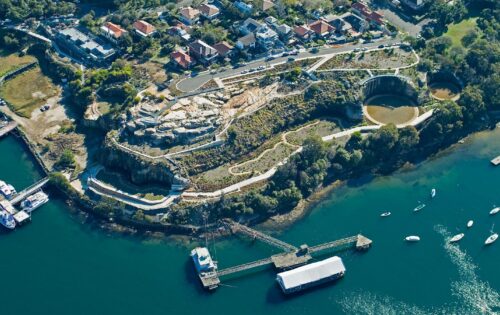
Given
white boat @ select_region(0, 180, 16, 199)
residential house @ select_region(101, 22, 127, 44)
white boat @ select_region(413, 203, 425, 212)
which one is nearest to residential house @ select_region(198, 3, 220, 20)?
residential house @ select_region(101, 22, 127, 44)

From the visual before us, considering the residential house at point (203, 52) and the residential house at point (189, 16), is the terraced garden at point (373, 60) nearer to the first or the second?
the residential house at point (203, 52)

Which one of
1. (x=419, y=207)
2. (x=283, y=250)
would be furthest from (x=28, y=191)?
(x=419, y=207)

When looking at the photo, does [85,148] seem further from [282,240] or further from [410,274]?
[410,274]

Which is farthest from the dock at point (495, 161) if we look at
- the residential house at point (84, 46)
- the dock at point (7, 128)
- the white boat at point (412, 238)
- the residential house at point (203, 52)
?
the dock at point (7, 128)

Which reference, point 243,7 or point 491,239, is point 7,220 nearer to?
point 243,7

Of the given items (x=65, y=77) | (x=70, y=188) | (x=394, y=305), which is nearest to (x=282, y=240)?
(x=394, y=305)

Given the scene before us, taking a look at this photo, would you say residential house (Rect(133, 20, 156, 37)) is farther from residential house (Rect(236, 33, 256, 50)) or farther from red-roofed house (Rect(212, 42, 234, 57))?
residential house (Rect(236, 33, 256, 50))
